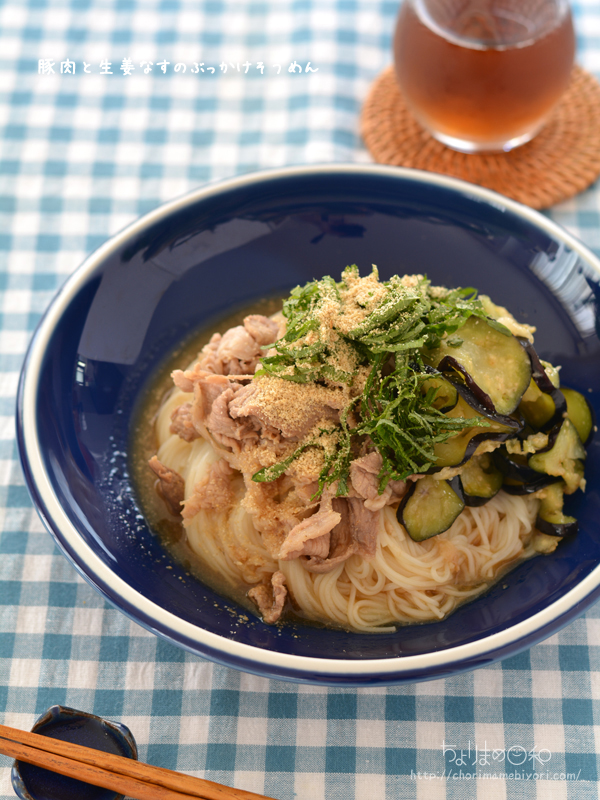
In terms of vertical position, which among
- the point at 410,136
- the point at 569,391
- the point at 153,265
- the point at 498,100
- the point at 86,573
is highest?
the point at 498,100

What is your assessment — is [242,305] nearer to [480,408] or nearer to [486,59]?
[480,408]

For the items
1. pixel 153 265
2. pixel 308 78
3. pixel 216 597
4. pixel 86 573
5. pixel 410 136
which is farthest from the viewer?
pixel 308 78

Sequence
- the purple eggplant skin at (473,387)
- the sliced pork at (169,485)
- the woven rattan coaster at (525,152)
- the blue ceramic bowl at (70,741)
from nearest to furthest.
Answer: the blue ceramic bowl at (70,741), the purple eggplant skin at (473,387), the sliced pork at (169,485), the woven rattan coaster at (525,152)

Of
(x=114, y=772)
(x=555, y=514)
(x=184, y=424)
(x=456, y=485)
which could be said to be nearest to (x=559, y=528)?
(x=555, y=514)

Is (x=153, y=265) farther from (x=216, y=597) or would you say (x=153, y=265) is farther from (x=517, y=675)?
(x=517, y=675)

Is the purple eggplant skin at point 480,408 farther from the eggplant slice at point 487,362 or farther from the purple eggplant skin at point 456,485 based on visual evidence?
the purple eggplant skin at point 456,485

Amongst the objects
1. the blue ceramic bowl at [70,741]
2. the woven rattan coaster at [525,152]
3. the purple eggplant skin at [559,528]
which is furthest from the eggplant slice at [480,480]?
the woven rattan coaster at [525,152]

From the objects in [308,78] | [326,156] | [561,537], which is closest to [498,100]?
[326,156]

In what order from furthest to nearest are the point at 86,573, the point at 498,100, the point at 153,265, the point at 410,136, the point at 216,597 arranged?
1. the point at 410,136
2. the point at 498,100
3. the point at 153,265
4. the point at 216,597
5. the point at 86,573
